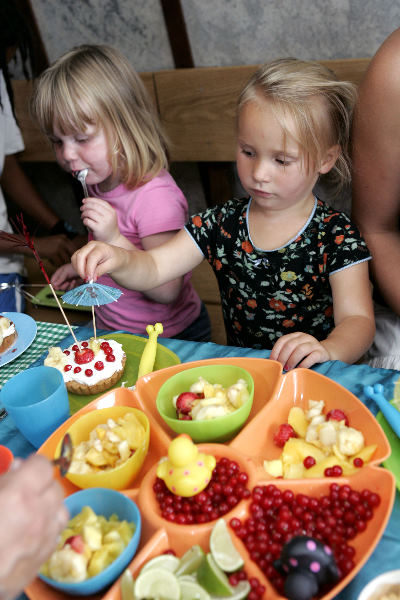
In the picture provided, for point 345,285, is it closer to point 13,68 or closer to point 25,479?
point 25,479

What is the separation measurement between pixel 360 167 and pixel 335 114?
197 mm

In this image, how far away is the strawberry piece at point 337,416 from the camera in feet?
2.63

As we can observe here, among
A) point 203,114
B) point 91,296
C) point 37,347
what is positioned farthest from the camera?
point 203,114

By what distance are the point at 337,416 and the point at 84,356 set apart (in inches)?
21.7

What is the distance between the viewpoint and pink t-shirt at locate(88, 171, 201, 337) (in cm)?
155

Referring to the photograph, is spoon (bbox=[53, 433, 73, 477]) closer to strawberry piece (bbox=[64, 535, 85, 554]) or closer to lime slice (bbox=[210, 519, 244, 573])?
strawberry piece (bbox=[64, 535, 85, 554])

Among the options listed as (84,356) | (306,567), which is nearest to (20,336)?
(84,356)

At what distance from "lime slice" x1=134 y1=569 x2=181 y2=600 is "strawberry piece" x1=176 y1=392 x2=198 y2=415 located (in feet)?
0.94

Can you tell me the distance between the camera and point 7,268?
2.04 metres

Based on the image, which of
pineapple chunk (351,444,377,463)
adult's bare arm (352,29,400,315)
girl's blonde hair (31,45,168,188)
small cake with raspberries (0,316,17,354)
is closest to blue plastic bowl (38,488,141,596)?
pineapple chunk (351,444,377,463)

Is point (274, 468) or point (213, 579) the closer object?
point (213, 579)

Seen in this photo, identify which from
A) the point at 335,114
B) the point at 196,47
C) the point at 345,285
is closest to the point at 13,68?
the point at 196,47

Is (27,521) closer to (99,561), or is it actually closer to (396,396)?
(99,561)

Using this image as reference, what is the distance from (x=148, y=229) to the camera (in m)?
1.53
